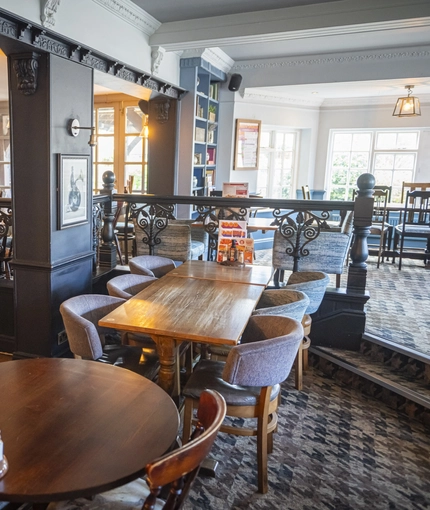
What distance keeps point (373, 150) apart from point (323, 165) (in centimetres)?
96

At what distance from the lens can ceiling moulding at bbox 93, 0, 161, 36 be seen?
143 inches

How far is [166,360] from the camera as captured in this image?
2119 millimetres

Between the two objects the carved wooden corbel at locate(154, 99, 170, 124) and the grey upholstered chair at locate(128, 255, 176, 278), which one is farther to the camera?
the carved wooden corbel at locate(154, 99, 170, 124)

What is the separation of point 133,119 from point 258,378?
6540mm

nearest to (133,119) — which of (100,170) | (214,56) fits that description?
(100,170)

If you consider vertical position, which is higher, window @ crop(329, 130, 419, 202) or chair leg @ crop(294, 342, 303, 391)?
window @ crop(329, 130, 419, 202)

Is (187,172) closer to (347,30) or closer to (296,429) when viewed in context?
(347,30)

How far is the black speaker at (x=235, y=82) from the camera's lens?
648cm

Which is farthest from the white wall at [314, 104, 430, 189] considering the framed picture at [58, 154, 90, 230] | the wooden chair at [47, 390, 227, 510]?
the wooden chair at [47, 390, 227, 510]

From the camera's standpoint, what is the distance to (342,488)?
209cm

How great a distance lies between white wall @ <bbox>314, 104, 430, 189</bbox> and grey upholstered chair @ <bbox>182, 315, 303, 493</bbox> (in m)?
6.80

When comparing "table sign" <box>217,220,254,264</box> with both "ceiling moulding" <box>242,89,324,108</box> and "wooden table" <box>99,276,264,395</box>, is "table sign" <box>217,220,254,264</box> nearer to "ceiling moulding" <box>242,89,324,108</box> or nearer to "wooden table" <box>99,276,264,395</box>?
"wooden table" <box>99,276,264,395</box>

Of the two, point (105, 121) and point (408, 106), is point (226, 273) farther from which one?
point (105, 121)

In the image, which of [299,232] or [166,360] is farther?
[299,232]
